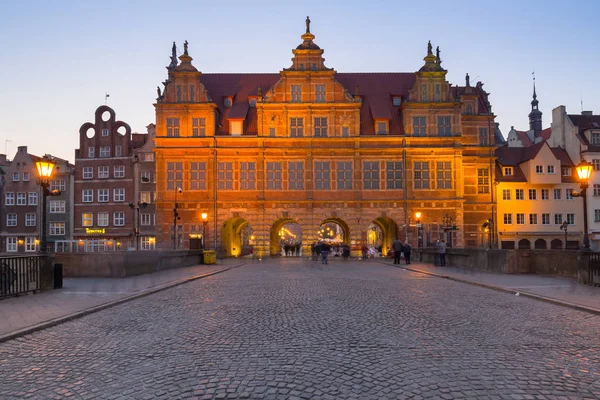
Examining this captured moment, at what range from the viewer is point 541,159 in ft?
176

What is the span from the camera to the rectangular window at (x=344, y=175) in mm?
48812

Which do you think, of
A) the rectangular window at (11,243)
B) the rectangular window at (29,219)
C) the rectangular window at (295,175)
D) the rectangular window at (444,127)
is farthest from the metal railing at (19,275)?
the rectangular window at (11,243)

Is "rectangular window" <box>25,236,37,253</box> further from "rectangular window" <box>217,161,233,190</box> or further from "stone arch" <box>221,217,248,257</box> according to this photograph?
"rectangular window" <box>217,161,233,190</box>

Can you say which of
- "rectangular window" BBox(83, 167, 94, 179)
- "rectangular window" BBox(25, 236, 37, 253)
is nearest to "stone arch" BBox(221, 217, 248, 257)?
"rectangular window" BBox(83, 167, 94, 179)

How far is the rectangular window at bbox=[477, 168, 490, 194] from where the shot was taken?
5119cm

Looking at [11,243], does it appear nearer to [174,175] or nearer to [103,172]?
[103,172]

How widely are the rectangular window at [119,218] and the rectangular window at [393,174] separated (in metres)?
29.7

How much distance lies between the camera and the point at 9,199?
60.9 meters

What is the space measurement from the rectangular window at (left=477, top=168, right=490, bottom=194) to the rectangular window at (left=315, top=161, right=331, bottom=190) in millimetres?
14922

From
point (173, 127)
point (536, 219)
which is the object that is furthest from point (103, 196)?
point (536, 219)

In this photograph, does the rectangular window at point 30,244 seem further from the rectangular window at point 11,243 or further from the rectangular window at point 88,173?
the rectangular window at point 88,173

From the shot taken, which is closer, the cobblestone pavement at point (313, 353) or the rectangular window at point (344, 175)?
the cobblestone pavement at point (313, 353)

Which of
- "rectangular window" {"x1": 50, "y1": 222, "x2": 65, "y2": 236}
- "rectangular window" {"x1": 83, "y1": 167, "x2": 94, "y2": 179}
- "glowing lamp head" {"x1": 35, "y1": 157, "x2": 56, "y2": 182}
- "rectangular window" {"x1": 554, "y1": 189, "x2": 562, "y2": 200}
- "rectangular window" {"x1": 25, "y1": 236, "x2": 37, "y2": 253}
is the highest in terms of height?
"rectangular window" {"x1": 83, "y1": 167, "x2": 94, "y2": 179}

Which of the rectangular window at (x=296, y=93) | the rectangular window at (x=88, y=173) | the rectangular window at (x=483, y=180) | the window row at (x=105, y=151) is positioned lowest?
the rectangular window at (x=483, y=180)
